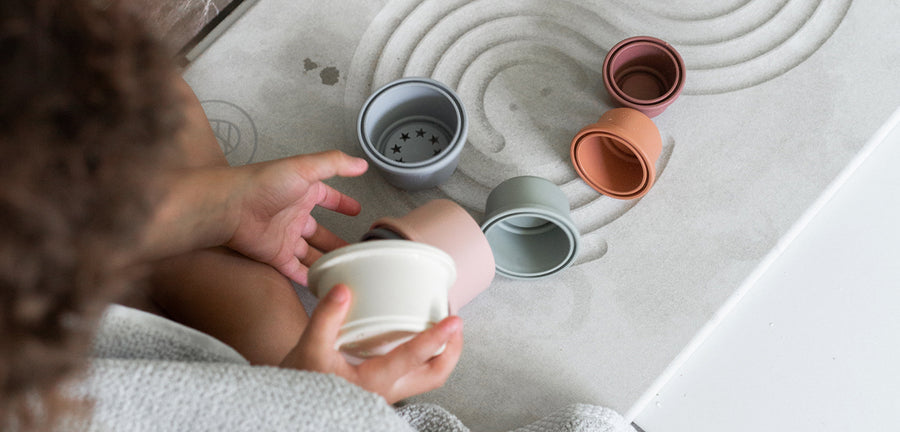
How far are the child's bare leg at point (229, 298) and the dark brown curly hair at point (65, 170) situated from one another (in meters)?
0.24

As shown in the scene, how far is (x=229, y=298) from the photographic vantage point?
611 mm

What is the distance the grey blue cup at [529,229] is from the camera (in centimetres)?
61

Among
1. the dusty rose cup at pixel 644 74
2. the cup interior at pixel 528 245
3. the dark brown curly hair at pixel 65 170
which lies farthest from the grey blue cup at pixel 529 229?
the dark brown curly hair at pixel 65 170

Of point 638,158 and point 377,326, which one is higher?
point 638,158

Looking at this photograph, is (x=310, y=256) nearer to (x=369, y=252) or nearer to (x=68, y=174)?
(x=369, y=252)

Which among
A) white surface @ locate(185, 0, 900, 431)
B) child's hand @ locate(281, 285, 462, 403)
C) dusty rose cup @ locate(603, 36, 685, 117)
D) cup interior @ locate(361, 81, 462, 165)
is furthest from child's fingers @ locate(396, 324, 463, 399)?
dusty rose cup @ locate(603, 36, 685, 117)

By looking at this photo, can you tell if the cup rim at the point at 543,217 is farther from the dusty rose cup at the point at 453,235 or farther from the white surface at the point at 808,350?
the white surface at the point at 808,350

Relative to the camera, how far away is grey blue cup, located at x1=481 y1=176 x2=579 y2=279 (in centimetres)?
61

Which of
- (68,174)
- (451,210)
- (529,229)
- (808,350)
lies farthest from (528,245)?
(68,174)

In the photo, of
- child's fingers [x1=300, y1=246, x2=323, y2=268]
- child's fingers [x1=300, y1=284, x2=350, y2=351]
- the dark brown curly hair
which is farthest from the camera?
child's fingers [x1=300, y1=246, x2=323, y2=268]

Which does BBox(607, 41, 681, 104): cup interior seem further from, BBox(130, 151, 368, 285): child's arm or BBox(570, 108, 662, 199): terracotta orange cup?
BBox(130, 151, 368, 285): child's arm

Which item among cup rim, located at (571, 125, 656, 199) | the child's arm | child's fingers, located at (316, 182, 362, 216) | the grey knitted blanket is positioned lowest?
the grey knitted blanket

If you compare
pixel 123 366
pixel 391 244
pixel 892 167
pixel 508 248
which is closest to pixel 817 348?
pixel 892 167

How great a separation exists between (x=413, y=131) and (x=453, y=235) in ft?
0.60
